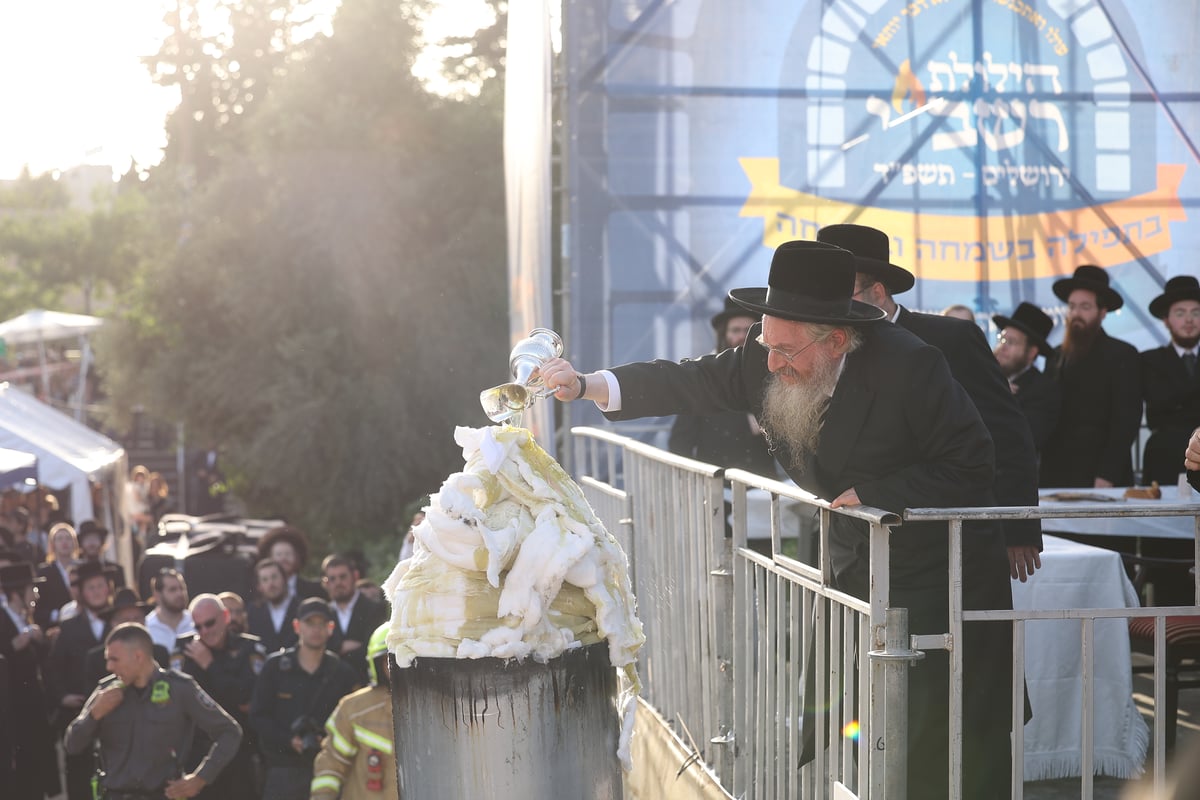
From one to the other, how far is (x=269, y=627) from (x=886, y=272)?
21.8 ft

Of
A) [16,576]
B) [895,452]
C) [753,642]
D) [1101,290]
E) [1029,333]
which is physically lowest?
[16,576]

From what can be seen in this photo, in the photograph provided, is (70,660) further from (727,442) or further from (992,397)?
(992,397)

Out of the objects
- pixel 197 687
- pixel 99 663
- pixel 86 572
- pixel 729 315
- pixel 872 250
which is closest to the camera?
pixel 872 250

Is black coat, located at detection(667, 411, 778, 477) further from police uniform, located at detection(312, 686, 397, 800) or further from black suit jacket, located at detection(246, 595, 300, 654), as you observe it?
black suit jacket, located at detection(246, 595, 300, 654)

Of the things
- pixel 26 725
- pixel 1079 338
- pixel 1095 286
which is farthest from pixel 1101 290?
pixel 26 725

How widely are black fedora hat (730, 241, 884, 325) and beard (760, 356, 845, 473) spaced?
0.57ft

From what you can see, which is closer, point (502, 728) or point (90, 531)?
point (502, 728)

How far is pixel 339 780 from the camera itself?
6051 mm

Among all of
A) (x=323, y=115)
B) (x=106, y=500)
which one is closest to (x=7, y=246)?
(x=323, y=115)

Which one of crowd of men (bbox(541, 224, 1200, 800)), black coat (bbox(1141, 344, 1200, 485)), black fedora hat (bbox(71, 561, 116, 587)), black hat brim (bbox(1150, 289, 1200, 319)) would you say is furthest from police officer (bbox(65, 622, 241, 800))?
black hat brim (bbox(1150, 289, 1200, 319))

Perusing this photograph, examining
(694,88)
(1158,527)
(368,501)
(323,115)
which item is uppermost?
(323,115)

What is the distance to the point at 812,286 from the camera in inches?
136

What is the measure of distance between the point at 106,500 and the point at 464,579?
1434cm

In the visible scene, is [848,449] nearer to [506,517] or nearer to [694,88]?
[506,517]
